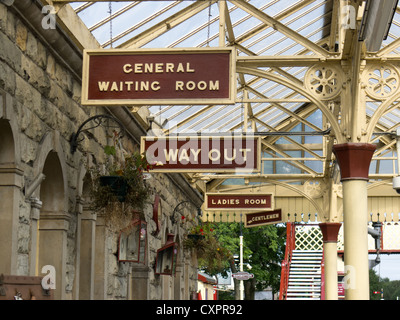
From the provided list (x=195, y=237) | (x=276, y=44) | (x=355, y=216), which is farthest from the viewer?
(x=195, y=237)

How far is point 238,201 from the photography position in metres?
15.5

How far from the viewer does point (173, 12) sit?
33.5ft

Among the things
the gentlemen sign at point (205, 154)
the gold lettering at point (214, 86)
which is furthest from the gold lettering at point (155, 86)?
the gentlemen sign at point (205, 154)

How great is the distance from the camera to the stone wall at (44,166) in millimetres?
6473

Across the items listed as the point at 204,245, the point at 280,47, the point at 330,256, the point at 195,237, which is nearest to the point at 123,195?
the point at 280,47

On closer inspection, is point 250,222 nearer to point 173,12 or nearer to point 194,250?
point 194,250

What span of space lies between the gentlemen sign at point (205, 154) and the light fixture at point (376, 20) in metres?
3.36

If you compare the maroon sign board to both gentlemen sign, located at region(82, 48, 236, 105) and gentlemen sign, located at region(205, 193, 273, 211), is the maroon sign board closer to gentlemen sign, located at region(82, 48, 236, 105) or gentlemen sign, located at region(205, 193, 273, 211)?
gentlemen sign, located at region(205, 193, 273, 211)

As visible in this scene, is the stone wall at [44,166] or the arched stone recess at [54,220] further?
the arched stone recess at [54,220]

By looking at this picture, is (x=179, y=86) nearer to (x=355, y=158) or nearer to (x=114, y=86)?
(x=114, y=86)

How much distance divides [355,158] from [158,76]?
262 centimetres

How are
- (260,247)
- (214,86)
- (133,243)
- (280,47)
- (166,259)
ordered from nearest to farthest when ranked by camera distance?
(214,86), (133,243), (166,259), (280,47), (260,247)

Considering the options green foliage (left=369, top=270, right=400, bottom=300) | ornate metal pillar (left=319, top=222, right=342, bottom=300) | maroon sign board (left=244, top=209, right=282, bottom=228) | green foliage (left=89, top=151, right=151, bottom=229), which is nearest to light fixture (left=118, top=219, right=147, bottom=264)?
green foliage (left=89, top=151, right=151, bottom=229)

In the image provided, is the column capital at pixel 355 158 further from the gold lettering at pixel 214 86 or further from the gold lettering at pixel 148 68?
the gold lettering at pixel 148 68
